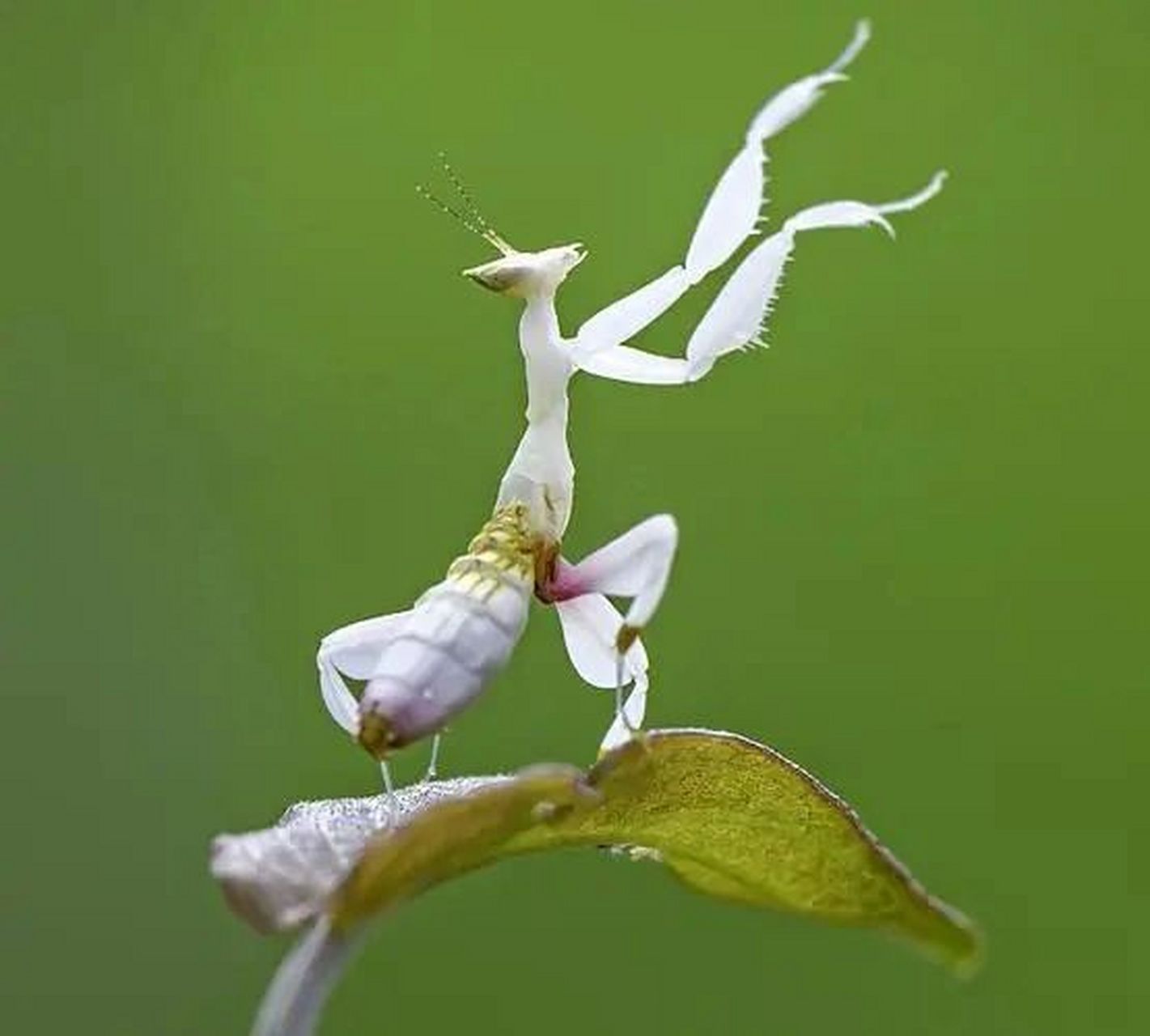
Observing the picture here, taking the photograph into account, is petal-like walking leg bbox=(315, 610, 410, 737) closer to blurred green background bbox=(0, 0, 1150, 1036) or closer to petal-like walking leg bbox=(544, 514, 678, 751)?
petal-like walking leg bbox=(544, 514, 678, 751)

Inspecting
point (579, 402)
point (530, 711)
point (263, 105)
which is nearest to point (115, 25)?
point (263, 105)

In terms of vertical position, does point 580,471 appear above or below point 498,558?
below

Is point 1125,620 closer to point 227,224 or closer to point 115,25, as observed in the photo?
point 227,224

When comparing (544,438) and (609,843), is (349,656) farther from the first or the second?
(609,843)

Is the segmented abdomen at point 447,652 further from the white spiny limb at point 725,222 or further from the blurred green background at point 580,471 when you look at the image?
the blurred green background at point 580,471

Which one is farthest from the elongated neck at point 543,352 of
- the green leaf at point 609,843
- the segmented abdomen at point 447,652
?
the green leaf at point 609,843

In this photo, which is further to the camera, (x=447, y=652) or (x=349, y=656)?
(x=349, y=656)

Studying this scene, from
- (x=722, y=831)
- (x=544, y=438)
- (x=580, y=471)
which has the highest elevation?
(x=544, y=438)

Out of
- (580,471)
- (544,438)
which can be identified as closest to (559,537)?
(544,438)
